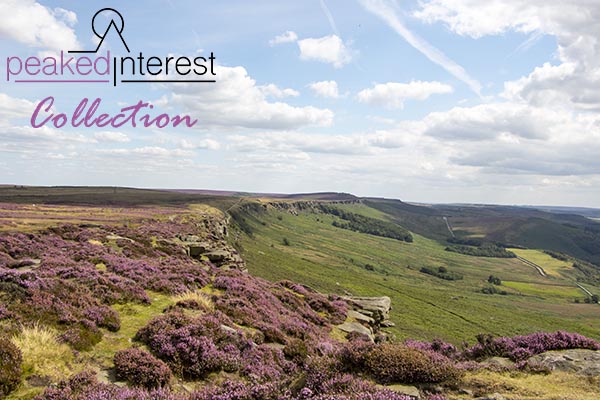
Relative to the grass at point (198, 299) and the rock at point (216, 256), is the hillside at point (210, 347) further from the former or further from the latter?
the rock at point (216, 256)

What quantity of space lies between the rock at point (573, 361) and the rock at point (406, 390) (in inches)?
215

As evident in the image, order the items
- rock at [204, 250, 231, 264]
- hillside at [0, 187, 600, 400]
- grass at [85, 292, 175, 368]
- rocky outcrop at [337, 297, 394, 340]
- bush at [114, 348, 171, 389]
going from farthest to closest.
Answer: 1. rock at [204, 250, 231, 264]
2. rocky outcrop at [337, 297, 394, 340]
3. grass at [85, 292, 175, 368]
4. bush at [114, 348, 171, 389]
5. hillside at [0, 187, 600, 400]

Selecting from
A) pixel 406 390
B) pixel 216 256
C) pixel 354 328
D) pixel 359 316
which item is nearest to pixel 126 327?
pixel 406 390

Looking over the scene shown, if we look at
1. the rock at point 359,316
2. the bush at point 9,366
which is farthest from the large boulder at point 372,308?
the bush at point 9,366

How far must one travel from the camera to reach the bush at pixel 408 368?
981 cm

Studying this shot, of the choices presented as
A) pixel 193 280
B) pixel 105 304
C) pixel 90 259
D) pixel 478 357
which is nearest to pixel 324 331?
pixel 193 280

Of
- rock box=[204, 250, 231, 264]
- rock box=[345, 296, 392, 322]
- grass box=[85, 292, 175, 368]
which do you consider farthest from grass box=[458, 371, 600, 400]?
rock box=[204, 250, 231, 264]

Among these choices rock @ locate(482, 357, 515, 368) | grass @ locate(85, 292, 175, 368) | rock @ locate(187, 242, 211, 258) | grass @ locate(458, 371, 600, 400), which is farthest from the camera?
rock @ locate(187, 242, 211, 258)

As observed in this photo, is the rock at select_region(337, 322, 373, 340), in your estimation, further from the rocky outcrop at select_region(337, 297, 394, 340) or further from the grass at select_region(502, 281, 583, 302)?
the grass at select_region(502, 281, 583, 302)

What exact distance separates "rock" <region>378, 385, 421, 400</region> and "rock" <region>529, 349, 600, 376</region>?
5449 mm

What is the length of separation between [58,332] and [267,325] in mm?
9922

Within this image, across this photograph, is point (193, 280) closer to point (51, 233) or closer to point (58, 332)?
point (58, 332)

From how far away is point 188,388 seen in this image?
12.1 meters

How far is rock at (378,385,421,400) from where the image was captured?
Result: 895cm
